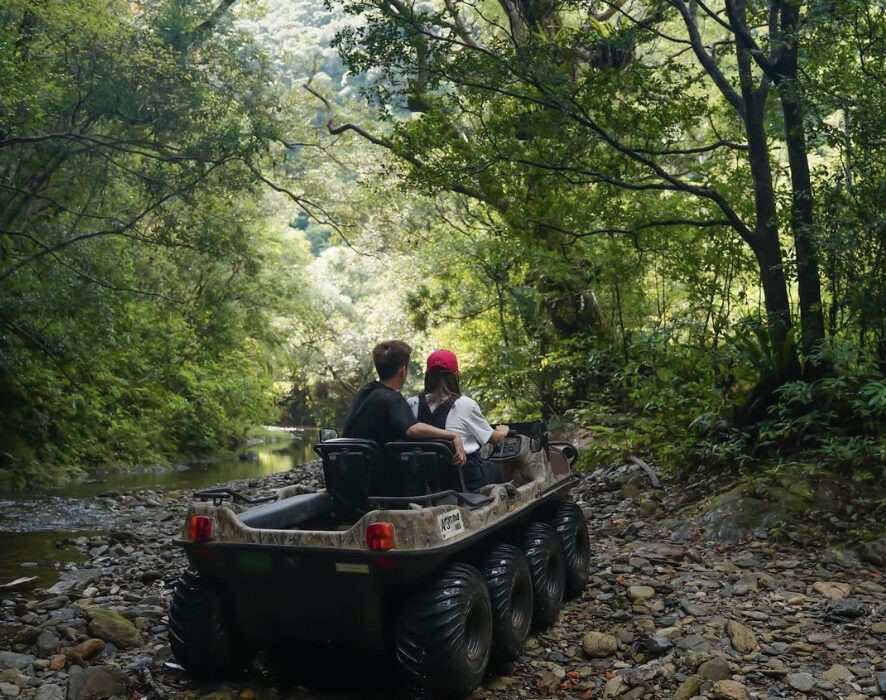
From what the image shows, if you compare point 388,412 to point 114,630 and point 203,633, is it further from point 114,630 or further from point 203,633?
point 114,630

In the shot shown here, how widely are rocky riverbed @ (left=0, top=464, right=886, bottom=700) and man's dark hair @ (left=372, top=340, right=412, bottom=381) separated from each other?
1864 millimetres

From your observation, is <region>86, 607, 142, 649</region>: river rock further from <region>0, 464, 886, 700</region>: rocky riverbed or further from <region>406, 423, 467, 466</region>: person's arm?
<region>406, 423, 467, 466</region>: person's arm

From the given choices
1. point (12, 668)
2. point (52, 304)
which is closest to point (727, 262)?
point (12, 668)

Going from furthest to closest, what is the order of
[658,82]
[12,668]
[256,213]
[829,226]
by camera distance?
[256,213] < [658,82] < [829,226] < [12,668]

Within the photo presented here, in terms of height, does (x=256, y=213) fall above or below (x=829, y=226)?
above

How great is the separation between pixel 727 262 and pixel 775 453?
2.75m

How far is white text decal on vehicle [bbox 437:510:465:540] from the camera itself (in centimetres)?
451

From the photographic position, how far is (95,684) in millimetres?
5047

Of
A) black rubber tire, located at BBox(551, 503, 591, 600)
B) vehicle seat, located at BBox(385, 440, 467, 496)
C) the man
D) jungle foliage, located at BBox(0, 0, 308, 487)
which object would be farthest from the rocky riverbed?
jungle foliage, located at BBox(0, 0, 308, 487)

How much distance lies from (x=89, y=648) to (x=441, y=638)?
268cm

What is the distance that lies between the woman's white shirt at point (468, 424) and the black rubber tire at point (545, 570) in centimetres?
78

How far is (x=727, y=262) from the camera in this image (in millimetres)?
10477

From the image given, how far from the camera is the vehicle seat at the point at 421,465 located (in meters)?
5.23

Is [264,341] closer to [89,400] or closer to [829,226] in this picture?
[89,400]
